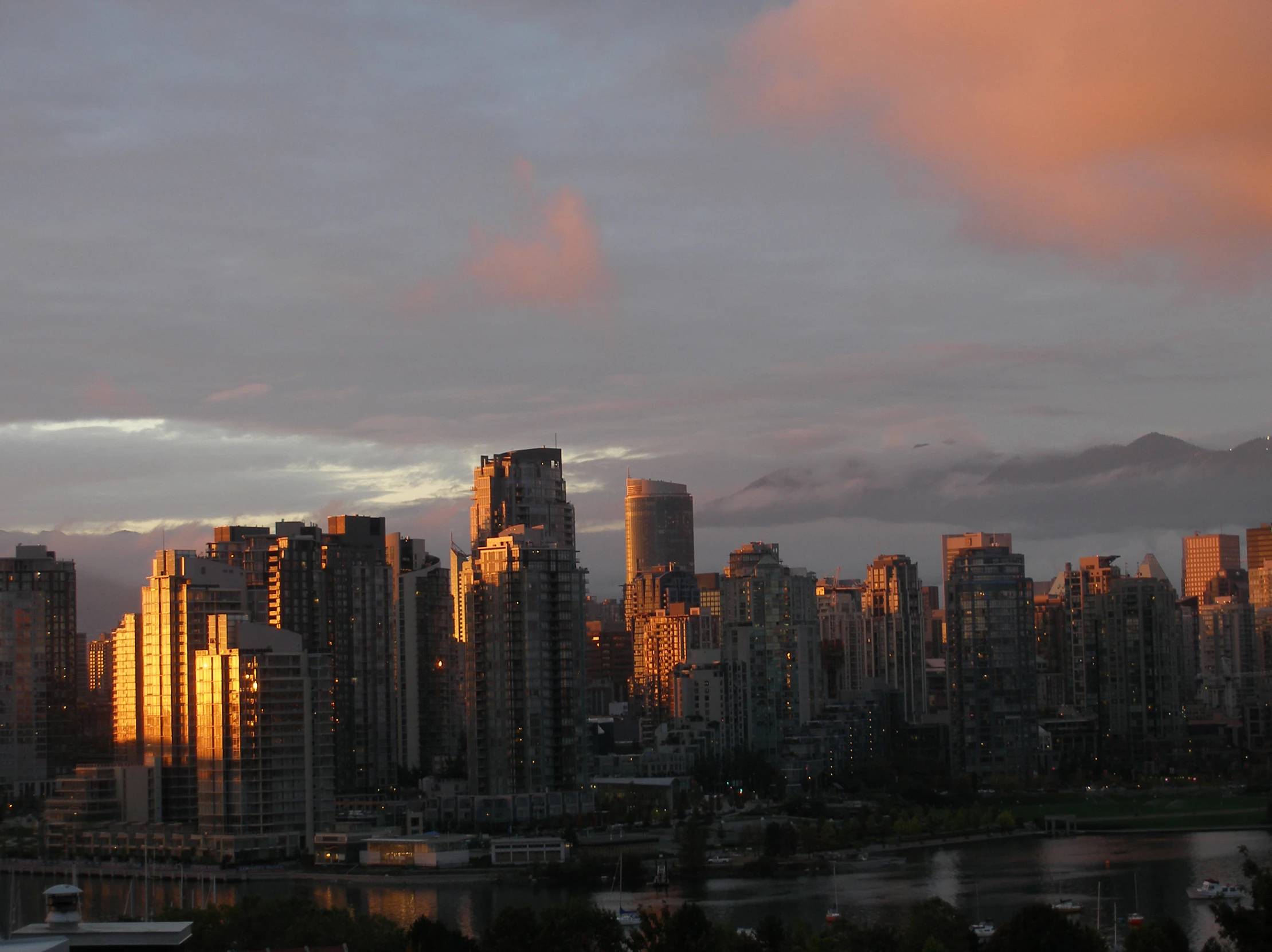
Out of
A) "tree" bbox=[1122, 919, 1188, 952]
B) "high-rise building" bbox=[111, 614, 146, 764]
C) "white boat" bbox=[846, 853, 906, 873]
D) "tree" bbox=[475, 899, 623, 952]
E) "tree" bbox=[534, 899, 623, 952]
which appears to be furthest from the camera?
"high-rise building" bbox=[111, 614, 146, 764]

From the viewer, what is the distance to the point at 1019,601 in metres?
64.6

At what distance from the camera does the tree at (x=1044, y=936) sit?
22281 mm

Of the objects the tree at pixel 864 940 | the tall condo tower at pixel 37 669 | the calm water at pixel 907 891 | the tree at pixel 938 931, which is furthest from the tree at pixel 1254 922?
the tall condo tower at pixel 37 669

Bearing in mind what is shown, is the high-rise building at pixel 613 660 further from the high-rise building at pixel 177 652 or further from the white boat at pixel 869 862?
the white boat at pixel 869 862

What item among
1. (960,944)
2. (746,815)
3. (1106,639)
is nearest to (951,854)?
(746,815)

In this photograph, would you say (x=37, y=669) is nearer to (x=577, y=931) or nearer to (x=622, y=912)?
(x=622, y=912)

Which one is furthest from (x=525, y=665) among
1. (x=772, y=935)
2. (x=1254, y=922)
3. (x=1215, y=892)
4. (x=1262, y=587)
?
(x=1262, y=587)

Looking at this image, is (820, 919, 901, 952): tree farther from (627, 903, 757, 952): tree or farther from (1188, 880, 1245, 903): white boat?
(1188, 880, 1245, 903): white boat

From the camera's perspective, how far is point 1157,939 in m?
21.8

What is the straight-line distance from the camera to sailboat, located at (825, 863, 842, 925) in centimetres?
3198

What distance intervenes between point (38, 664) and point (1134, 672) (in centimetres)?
3804

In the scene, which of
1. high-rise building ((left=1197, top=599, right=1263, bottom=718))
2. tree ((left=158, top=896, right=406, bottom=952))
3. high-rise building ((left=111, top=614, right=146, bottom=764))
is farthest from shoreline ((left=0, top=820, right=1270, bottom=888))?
high-rise building ((left=1197, top=599, right=1263, bottom=718))

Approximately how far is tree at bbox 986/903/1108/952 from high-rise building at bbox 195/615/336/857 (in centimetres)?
2425

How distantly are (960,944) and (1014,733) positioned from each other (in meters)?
39.9
